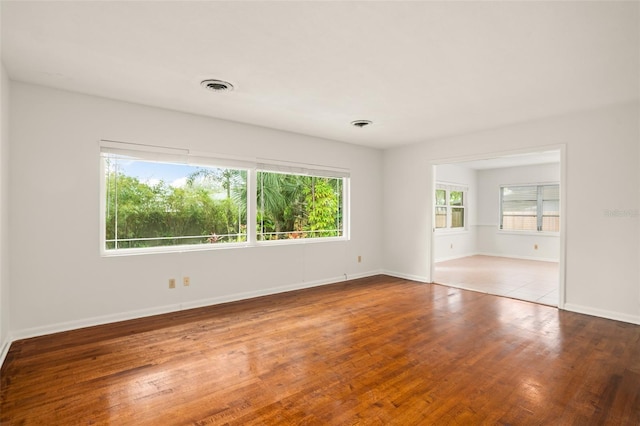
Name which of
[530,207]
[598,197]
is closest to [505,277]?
[598,197]

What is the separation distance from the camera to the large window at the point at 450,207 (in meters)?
8.54

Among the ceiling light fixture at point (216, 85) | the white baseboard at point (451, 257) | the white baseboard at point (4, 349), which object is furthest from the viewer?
the white baseboard at point (451, 257)

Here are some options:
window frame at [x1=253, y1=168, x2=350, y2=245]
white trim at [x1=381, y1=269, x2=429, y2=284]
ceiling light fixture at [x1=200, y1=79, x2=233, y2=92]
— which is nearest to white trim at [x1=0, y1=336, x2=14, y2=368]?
window frame at [x1=253, y1=168, x2=350, y2=245]

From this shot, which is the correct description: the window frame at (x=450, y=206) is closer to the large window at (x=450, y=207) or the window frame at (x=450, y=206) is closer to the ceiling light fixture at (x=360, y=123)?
the large window at (x=450, y=207)

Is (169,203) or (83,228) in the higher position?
(169,203)

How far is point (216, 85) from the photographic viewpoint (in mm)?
3221

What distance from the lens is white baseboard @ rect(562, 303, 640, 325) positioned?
3658 mm

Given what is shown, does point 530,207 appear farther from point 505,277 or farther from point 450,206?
point 505,277

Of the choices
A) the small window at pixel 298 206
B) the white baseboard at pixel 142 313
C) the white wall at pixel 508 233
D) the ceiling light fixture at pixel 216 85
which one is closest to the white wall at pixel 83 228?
the white baseboard at pixel 142 313

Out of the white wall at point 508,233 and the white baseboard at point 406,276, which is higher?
the white wall at point 508,233

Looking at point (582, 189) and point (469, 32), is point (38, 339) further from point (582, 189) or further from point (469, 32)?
point (582, 189)

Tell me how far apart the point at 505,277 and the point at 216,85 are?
19.3ft

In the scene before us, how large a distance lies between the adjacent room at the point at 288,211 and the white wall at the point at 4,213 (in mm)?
56

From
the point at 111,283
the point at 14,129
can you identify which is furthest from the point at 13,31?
the point at 111,283
